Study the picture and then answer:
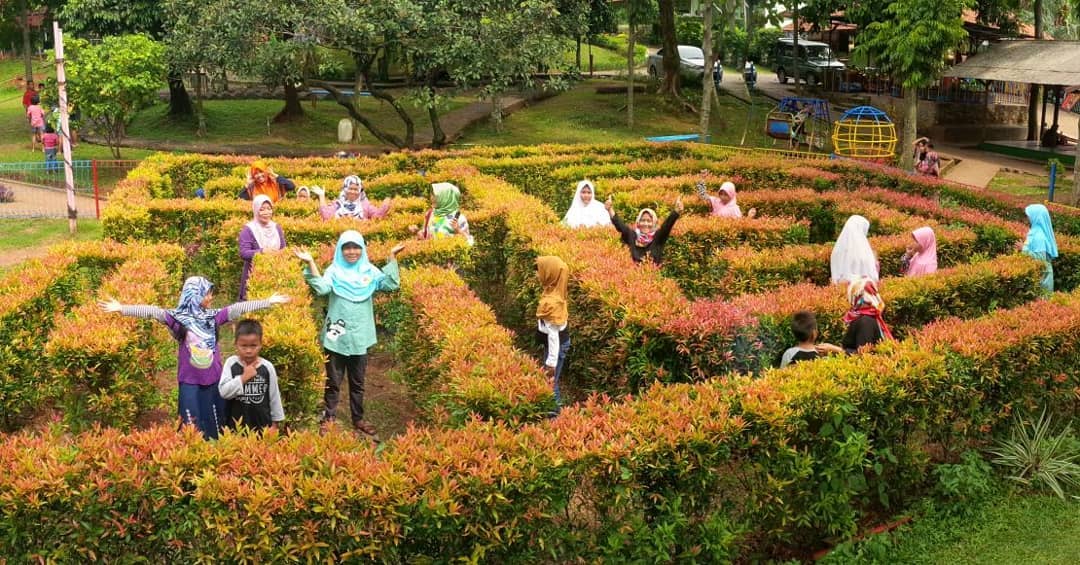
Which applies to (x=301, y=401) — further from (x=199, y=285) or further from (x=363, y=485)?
(x=363, y=485)

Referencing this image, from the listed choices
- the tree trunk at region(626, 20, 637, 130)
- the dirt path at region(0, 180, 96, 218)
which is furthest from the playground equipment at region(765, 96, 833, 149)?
the dirt path at region(0, 180, 96, 218)

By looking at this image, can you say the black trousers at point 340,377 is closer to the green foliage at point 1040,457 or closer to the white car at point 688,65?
the green foliage at point 1040,457

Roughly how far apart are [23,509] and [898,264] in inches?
362

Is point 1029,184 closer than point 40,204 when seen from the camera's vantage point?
No

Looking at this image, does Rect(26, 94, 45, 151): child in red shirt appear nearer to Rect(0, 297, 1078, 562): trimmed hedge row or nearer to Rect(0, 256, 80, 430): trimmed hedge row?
Rect(0, 256, 80, 430): trimmed hedge row

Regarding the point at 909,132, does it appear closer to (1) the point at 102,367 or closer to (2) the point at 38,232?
(2) the point at 38,232

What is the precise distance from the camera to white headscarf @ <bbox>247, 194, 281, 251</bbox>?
10.6m

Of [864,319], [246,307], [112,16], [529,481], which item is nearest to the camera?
[529,481]

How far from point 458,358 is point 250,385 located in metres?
1.54

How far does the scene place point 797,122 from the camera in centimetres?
2684

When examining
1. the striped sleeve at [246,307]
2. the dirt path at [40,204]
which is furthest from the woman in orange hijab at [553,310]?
the dirt path at [40,204]

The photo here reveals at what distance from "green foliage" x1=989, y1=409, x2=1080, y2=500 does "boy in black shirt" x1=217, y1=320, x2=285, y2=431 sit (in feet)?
17.6

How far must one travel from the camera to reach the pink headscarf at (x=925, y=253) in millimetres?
10289

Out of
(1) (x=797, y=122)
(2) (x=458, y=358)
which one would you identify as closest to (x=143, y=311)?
(2) (x=458, y=358)
